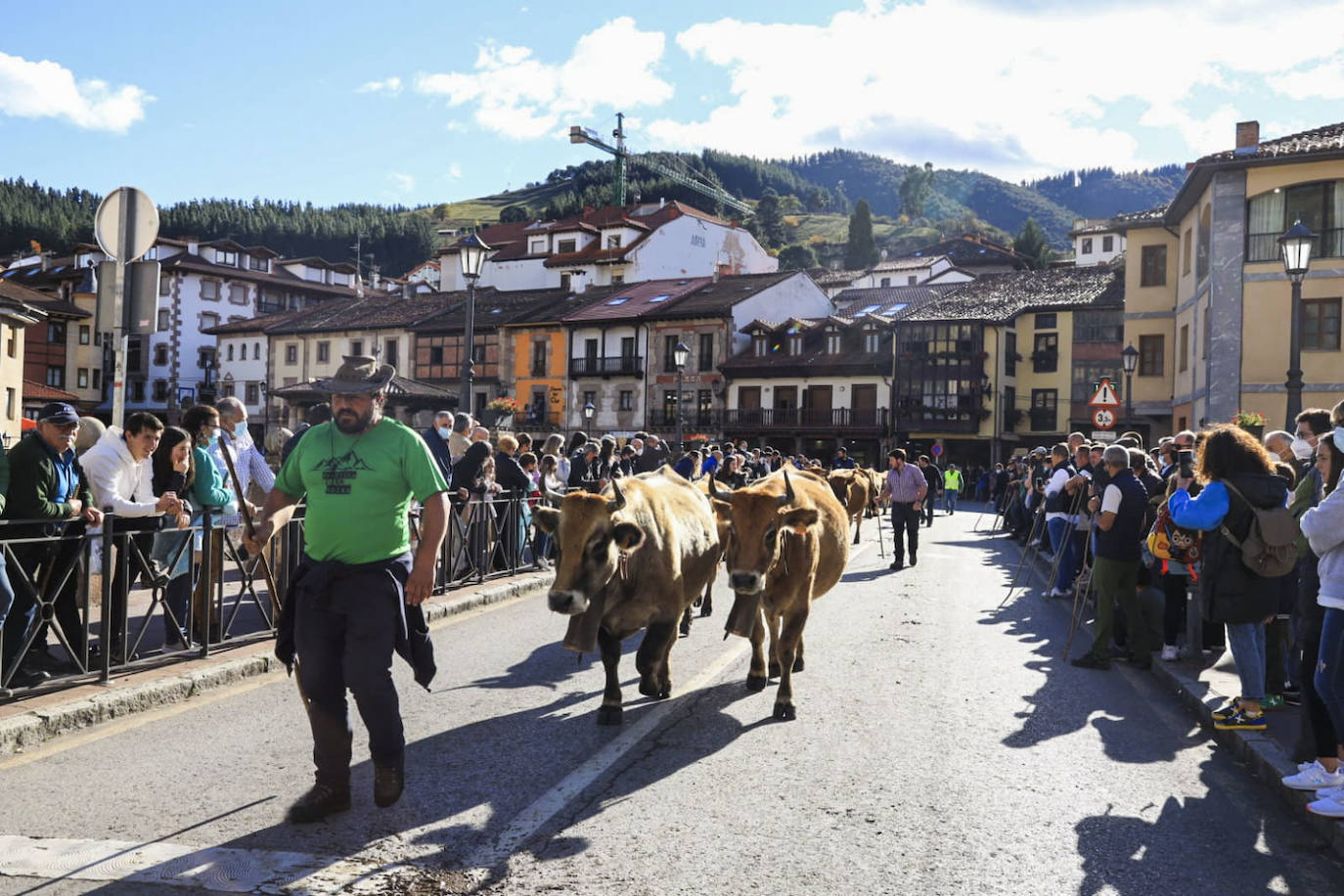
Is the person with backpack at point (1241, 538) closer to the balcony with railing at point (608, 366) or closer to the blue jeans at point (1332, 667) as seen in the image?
the blue jeans at point (1332, 667)

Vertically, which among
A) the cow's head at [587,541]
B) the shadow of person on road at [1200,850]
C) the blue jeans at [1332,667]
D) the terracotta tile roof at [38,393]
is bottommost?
the shadow of person on road at [1200,850]

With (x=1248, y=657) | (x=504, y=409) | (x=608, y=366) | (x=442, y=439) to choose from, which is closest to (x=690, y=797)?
(x=1248, y=657)

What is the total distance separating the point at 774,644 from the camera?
8.22 metres

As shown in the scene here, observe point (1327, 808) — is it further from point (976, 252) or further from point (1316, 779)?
point (976, 252)

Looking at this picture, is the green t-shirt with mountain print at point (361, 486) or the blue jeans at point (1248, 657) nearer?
the green t-shirt with mountain print at point (361, 486)

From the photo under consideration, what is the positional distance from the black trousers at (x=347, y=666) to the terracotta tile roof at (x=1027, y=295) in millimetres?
54488

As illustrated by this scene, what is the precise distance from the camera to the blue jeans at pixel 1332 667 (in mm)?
5223

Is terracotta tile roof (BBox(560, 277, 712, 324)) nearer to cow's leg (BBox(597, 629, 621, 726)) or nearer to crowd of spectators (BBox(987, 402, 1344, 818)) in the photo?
crowd of spectators (BBox(987, 402, 1344, 818))

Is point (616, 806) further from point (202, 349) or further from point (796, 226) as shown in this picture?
point (796, 226)

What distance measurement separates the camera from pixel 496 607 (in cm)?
1261

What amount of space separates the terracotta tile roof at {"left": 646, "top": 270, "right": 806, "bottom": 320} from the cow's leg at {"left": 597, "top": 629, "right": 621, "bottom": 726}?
175 feet

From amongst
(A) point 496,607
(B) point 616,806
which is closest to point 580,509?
(B) point 616,806

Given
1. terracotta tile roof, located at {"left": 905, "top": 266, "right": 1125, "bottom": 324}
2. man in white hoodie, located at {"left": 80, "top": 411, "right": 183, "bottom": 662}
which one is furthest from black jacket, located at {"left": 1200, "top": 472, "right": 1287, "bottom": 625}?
terracotta tile roof, located at {"left": 905, "top": 266, "right": 1125, "bottom": 324}

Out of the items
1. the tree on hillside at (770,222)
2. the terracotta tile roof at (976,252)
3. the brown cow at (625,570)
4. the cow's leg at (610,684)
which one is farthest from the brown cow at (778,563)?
the tree on hillside at (770,222)
